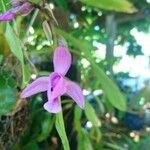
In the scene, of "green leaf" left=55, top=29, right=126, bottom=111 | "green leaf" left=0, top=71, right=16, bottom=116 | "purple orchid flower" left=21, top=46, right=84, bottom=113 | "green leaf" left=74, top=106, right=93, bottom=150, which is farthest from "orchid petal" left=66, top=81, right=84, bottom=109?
"green leaf" left=74, top=106, right=93, bottom=150

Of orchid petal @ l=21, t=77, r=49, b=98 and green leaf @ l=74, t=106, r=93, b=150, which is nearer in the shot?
orchid petal @ l=21, t=77, r=49, b=98

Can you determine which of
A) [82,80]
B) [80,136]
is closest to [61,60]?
[80,136]

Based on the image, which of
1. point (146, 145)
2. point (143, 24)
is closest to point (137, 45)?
point (143, 24)

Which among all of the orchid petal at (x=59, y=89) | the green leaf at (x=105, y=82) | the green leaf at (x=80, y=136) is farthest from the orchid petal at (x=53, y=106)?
the green leaf at (x=80, y=136)

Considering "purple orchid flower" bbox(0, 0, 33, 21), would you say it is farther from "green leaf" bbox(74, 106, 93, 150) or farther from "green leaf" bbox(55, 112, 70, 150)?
"green leaf" bbox(74, 106, 93, 150)

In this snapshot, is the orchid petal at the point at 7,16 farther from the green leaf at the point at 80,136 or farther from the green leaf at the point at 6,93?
the green leaf at the point at 80,136

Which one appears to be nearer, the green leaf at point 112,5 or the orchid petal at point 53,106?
the orchid petal at point 53,106
